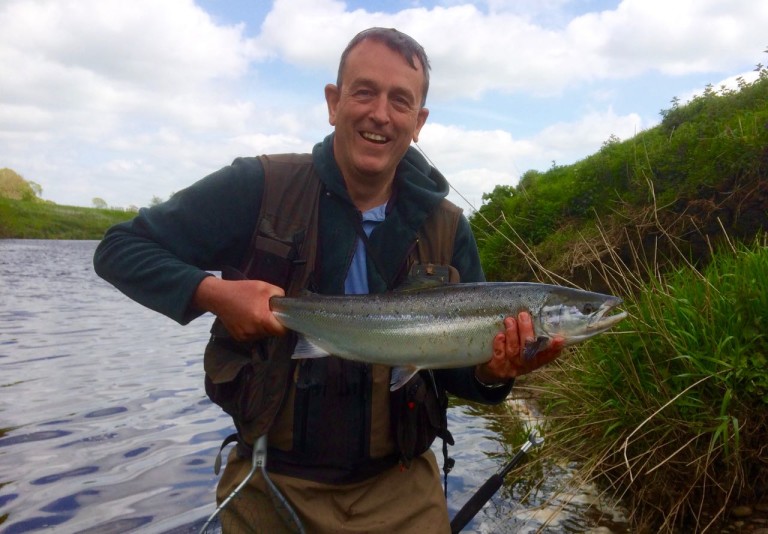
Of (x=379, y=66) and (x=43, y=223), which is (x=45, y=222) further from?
(x=379, y=66)

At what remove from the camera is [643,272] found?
344 inches

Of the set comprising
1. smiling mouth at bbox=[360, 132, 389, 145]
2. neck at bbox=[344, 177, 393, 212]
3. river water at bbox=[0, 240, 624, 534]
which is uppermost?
smiling mouth at bbox=[360, 132, 389, 145]

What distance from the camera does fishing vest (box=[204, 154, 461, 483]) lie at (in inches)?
132

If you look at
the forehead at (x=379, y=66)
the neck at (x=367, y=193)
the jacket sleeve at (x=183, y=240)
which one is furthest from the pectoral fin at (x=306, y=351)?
the forehead at (x=379, y=66)

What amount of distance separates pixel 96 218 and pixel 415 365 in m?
119

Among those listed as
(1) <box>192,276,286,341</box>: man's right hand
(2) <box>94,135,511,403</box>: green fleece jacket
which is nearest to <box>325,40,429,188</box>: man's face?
(2) <box>94,135,511,403</box>: green fleece jacket

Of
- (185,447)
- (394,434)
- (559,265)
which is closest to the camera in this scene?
(394,434)

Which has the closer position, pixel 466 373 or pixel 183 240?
pixel 183 240

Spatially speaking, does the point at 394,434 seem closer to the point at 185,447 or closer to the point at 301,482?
the point at 301,482

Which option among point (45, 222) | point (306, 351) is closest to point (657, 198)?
point (306, 351)

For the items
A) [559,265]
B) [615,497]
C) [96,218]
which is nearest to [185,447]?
[615,497]

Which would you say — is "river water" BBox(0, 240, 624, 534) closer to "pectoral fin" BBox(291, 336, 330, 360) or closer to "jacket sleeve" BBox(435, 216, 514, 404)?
"jacket sleeve" BBox(435, 216, 514, 404)

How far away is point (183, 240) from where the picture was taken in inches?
137

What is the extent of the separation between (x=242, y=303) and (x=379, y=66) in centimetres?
151
